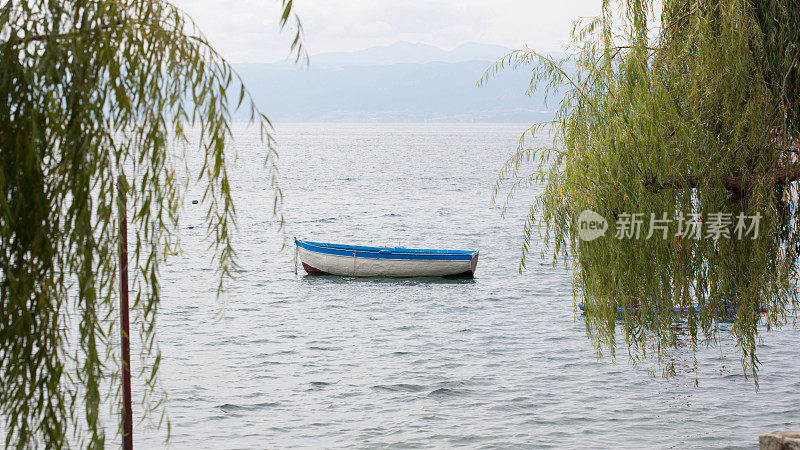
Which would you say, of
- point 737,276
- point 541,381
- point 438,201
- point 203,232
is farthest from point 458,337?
point 438,201

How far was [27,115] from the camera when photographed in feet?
13.6

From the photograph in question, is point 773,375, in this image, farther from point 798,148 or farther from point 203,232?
point 203,232

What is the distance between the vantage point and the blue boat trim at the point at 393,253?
29344 millimetres

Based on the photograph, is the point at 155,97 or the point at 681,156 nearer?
the point at 155,97

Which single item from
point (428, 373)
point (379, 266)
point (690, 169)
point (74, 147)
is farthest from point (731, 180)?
point (379, 266)

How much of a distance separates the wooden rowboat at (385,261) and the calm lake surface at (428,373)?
0.49 metres

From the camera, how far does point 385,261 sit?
98.1 ft

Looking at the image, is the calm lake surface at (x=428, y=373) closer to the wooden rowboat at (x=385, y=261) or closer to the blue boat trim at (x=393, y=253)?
the wooden rowboat at (x=385, y=261)

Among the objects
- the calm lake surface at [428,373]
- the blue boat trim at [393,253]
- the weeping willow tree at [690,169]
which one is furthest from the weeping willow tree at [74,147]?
the blue boat trim at [393,253]

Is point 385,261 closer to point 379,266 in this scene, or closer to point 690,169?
point 379,266

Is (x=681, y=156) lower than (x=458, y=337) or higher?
higher

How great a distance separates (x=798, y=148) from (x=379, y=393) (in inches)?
413

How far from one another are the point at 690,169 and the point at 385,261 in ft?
72.0

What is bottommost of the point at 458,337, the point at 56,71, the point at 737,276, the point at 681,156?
the point at 458,337
